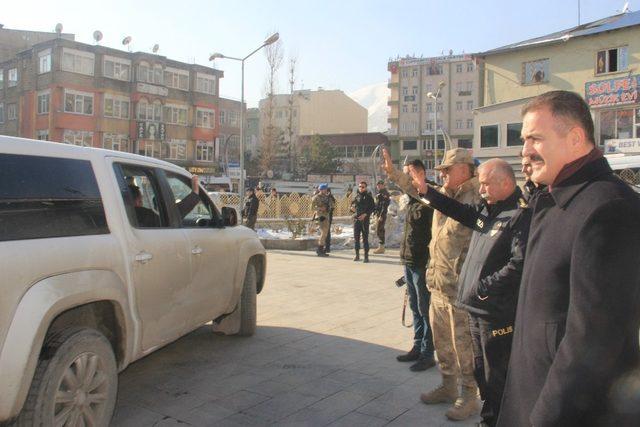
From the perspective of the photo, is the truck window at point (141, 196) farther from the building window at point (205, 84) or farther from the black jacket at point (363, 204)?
the building window at point (205, 84)

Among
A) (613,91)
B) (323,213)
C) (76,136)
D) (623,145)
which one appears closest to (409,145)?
(76,136)

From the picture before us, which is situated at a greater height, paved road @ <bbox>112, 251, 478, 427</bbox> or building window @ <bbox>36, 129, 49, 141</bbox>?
building window @ <bbox>36, 129, 49, 141</bbox>

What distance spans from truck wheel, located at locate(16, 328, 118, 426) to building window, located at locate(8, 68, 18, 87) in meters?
52.8

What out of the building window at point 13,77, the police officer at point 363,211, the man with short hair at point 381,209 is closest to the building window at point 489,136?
the man with short hair at point 381,209

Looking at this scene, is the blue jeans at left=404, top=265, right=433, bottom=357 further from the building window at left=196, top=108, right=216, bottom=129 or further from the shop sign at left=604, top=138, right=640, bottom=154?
the building window at left=196, top=108, right=216, bottom=129

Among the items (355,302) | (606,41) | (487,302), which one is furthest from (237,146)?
(487,302)

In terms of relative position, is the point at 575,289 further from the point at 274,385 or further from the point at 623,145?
the point at 623,145

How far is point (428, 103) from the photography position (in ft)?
275

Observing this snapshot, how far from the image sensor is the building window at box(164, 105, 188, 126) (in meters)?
52.1

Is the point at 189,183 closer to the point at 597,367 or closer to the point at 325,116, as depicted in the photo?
the point at 597,367

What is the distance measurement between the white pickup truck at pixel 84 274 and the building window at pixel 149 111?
157 feet

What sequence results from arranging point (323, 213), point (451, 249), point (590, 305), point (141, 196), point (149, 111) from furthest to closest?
point (149, 111) → point (323, 213) → point (141, 196) → point (451, 249) → point (590, 305)

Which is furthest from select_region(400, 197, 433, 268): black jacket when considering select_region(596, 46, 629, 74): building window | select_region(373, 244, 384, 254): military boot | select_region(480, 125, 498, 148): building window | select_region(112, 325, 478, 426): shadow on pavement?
select_region(480, 125, 498, 148): building window

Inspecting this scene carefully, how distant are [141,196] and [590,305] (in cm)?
348
